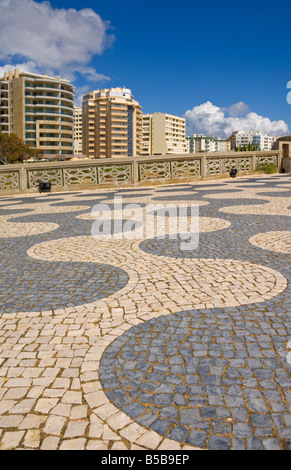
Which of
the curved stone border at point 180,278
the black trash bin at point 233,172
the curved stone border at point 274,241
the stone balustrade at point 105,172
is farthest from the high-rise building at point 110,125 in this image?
the curved stone border at point 180,278

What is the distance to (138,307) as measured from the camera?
355cm

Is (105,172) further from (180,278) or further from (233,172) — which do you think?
(180,278)

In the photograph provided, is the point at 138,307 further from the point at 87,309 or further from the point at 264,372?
the point at 264,372

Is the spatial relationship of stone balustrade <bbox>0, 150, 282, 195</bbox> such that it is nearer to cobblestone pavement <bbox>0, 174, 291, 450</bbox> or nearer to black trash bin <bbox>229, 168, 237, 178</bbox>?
black trash bin <bbox>229, 168, 237, 178</bbox>

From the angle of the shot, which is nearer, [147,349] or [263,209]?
[147,349]

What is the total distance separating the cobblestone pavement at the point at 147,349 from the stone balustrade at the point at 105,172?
41.7 ft

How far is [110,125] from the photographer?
12712 cm

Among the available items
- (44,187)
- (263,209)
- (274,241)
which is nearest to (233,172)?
(44,187)

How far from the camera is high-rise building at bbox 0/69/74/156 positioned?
93.2 meters

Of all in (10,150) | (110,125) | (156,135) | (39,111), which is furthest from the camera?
(156,135)

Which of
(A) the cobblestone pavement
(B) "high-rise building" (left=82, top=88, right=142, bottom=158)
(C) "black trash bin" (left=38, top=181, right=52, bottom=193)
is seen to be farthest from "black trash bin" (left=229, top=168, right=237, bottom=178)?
(B) "high-rise building" (left=82, top=88, right=142, bottom=158)

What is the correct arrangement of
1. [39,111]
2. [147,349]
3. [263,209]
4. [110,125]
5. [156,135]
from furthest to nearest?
[156,135] → [110,125] → [39,111] → [263,209] → [147,349]

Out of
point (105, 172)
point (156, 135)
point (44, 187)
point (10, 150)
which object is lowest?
point (44, 187)

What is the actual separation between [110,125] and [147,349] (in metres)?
131
